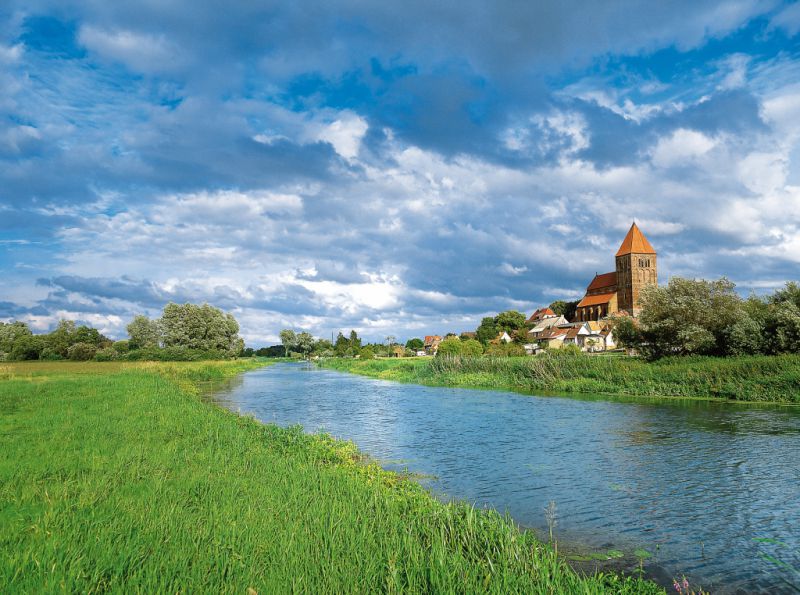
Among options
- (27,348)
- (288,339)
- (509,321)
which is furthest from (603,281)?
(27,348)

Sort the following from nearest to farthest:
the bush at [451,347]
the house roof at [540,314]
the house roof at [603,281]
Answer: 1. the bush at [451,347]
2. the house roof at [603,281]
3. the house roof at [540,314]

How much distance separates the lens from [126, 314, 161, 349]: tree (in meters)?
103

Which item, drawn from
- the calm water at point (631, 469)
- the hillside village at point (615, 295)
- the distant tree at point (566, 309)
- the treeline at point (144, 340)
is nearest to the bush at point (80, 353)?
the treeline at point (144, 340)

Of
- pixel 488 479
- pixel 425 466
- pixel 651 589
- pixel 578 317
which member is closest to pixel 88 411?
pixel 425 466

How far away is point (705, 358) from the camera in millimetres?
38812

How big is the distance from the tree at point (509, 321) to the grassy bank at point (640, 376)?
64959 millimetres

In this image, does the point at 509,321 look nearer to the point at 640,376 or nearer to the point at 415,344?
the point at 415,344

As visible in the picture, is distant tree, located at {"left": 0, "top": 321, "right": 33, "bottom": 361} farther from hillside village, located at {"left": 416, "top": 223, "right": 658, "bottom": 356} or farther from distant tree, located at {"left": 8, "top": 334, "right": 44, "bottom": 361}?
hillside village, located at {"left": 416, "top": 223, "right": 658, "bottom": 356}

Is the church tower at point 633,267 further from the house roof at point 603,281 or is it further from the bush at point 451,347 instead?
the bush at point 451,347

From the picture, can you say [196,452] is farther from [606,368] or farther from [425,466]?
[606,368]

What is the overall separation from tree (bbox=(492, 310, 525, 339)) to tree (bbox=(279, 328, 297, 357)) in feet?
254

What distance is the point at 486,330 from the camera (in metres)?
113

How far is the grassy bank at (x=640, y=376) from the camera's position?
1120 inches

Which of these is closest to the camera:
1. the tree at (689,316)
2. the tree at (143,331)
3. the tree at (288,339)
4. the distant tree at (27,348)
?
the tree at (689,316)
